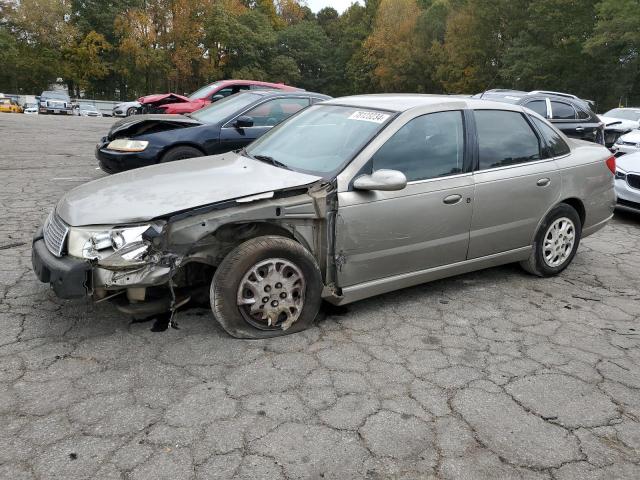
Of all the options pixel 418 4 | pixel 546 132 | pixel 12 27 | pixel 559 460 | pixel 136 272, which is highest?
pixel 418 4

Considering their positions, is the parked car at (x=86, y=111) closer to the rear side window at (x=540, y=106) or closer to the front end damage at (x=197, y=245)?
the rear side window at (x=540, y=106)

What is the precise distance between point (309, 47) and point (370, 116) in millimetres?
60672

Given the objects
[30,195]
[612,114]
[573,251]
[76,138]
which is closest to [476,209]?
[573,251]

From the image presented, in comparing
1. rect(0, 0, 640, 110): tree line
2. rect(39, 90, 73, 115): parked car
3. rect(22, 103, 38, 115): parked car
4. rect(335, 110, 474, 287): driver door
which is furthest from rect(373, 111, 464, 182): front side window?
rect(39, 90, 73, 115): parked car

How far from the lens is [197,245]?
325cm

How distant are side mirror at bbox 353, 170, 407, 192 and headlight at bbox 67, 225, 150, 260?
1381 millimetres

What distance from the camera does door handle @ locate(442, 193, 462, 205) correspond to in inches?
154

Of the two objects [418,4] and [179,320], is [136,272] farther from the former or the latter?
[418,4]

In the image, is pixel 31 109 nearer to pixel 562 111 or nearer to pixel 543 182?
pixel 562 111

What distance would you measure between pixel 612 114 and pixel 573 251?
604 inches

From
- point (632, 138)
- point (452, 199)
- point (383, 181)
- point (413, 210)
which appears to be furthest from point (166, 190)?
point (632, 138)

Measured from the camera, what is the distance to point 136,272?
3.09 meters

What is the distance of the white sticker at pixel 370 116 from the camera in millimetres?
3879

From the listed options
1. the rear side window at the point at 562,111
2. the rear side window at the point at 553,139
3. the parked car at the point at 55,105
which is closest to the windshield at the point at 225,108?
the rear side window at the point at 553,139
